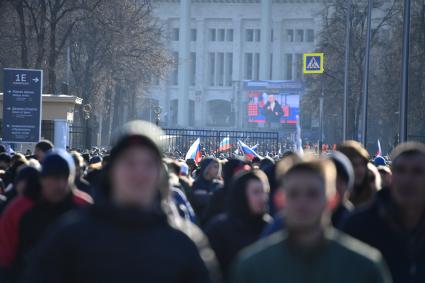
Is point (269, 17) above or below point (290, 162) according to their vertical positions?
above

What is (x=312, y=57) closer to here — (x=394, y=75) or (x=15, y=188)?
(x=394, y=75)

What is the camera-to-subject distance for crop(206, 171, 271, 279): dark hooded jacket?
710cm

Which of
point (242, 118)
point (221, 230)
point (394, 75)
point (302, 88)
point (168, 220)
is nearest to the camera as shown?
point (168, 220)

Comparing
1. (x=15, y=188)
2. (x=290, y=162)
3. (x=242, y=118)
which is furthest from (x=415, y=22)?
(x=242, y=118)

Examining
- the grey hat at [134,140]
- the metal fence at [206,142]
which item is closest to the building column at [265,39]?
the metal fence at [206,142]

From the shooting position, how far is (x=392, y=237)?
5879 millimetres

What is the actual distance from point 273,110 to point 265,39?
70.0 feet

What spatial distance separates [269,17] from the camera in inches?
4215

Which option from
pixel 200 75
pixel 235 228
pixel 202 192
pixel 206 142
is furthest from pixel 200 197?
pixel 200 75

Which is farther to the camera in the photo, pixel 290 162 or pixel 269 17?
pixel 269 17

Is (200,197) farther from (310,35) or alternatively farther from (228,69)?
(228,69)

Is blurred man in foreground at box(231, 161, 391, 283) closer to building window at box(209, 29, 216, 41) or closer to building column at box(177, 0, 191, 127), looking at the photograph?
building column at box(177, 0, 191, 127)

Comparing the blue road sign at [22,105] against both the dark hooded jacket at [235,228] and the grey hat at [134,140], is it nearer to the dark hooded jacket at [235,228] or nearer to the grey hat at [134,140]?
the dark hooded jacket at [235,228]

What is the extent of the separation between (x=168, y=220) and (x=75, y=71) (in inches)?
1815
